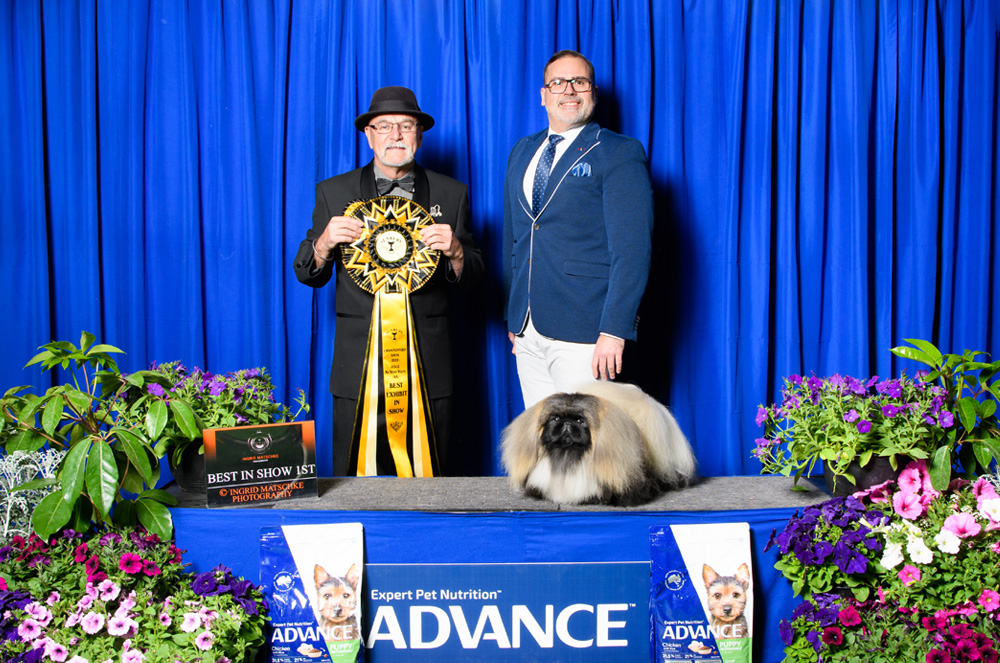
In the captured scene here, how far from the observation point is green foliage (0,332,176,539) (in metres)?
1.59

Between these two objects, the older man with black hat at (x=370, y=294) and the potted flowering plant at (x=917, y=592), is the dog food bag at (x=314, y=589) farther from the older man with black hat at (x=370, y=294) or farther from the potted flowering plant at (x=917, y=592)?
the potted flowering plant at (x=917, y=592)

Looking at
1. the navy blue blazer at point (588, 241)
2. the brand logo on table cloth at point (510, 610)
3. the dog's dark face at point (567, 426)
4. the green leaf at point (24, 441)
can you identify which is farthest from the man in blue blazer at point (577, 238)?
the green leaf at point (24, 441)

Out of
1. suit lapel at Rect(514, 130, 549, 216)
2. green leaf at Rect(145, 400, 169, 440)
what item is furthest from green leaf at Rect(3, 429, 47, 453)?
suit lapel at Rect(514, 130, 549, 216)

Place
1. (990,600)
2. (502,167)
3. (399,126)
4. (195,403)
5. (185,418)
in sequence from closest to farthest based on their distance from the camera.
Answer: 1. (990,600)
2. (185,418)
3. (195,403)
4. (399,126)
5. (502,167)

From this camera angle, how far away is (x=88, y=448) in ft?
5.30

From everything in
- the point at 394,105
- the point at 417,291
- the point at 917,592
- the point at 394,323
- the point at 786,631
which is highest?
the point at 394,105

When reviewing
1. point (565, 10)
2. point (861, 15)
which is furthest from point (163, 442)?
point (861, 15)

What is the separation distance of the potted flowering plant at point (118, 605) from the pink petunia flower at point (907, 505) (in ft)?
4.70

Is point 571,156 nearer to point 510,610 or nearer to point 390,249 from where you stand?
point 390,249

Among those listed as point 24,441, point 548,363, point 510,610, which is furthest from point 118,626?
point 548,363

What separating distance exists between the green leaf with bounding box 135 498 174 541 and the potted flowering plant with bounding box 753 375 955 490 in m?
1.44

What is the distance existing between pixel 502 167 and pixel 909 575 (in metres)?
1.99

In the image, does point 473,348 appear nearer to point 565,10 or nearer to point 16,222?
point 565,10

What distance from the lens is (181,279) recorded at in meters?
2.93
